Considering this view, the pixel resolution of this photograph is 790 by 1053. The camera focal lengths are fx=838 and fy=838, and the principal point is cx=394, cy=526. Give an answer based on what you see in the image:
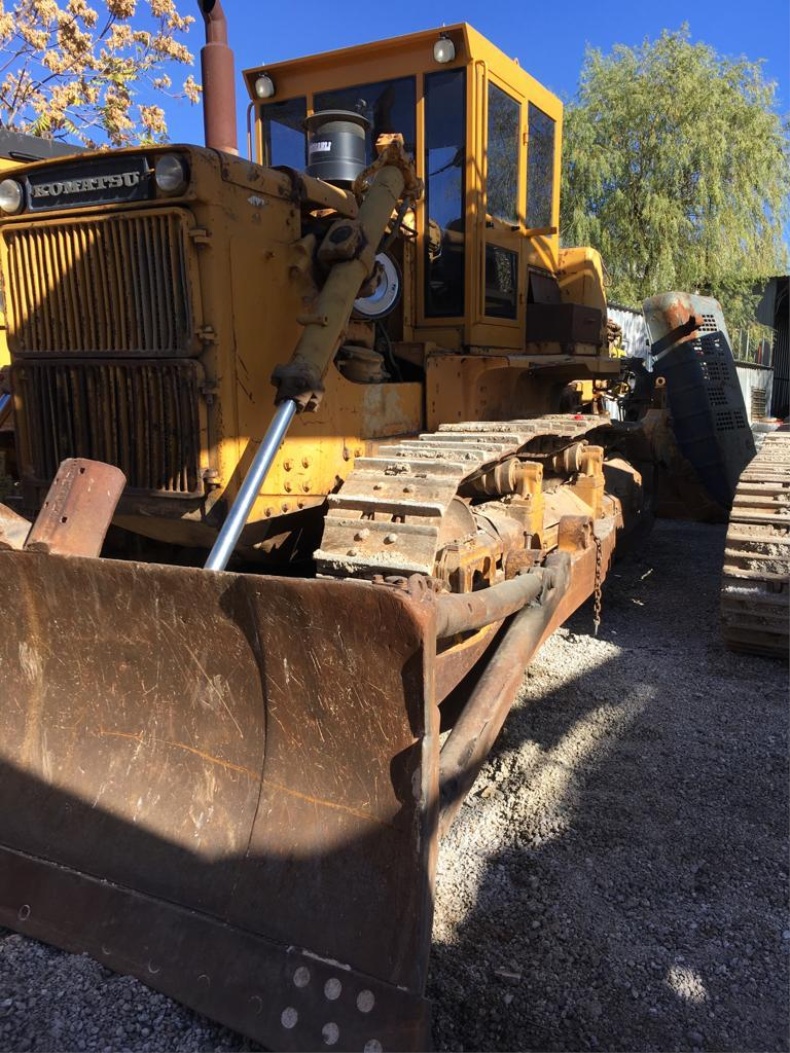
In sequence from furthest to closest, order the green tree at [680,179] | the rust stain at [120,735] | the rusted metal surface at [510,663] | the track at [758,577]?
the green tree at [680,179]
the track at [758,577]
the rust stain at [120,735]
the rusted metal surface at [510,663]

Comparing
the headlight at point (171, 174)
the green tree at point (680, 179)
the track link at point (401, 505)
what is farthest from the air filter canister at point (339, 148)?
the green tree at point (680, 179)

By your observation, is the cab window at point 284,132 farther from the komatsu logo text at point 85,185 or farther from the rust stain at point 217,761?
the rust stain at point 217,761

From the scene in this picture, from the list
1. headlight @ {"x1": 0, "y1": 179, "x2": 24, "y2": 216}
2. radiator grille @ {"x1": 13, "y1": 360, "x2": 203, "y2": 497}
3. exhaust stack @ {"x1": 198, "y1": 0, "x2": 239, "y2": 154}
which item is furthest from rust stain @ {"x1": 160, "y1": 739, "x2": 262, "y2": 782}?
exhaust stack @ {"x1": 198, "y1": 0, "x2": 239, "y2": 154}

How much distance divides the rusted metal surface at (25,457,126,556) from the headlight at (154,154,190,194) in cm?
120

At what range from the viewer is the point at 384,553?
3.20 metres

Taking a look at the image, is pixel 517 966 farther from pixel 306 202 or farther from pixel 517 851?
pixel 306 202

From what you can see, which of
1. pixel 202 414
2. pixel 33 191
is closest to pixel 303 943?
pixel 202 414

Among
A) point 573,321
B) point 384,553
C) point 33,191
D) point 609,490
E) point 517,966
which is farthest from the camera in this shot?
point 609,490

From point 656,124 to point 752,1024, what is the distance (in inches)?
823

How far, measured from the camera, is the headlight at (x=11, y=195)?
11.5 feet

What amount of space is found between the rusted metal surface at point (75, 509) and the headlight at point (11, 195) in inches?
59.8

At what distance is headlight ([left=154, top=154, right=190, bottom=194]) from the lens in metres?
3.17

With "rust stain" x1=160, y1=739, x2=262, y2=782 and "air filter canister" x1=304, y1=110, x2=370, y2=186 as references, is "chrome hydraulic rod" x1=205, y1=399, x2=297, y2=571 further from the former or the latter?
"air filter canister" x1=304, y1=110, x2=370, y2=186

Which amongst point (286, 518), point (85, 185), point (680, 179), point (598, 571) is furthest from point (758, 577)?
point (680, 179)
